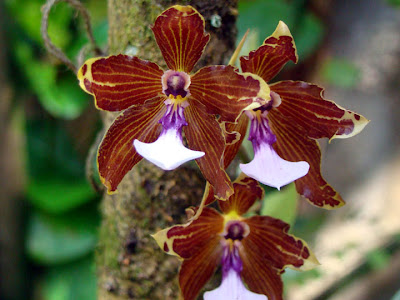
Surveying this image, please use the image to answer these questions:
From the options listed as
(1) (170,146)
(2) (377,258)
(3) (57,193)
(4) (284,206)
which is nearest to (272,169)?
(1) (170,146)

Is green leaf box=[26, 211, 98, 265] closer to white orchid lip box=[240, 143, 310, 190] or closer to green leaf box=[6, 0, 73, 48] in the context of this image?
green leaf box=[6, 0, 73, 48]

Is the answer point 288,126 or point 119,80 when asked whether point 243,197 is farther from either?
point 119,80

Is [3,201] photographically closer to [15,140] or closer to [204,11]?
[15,140]

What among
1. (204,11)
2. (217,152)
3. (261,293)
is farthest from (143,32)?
(261,293)

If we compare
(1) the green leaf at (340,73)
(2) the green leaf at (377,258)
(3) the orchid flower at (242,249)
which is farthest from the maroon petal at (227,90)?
(1) the green leaf at (340,73)

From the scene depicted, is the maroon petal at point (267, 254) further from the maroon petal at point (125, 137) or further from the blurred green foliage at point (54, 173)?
the blurred green foliage at point (54, 173)

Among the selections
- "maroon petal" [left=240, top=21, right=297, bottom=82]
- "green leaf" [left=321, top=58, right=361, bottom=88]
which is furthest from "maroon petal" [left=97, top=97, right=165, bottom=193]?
"green leaf" [left=321, top=58, right=361, bottom=88]
